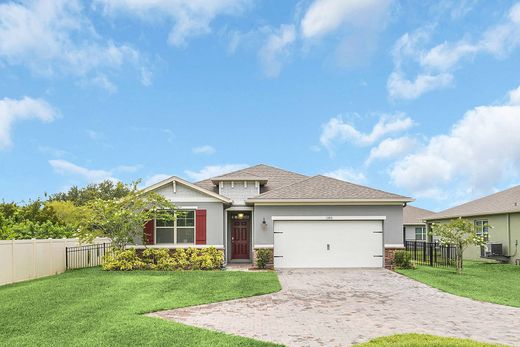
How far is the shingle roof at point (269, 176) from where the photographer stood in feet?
73.6

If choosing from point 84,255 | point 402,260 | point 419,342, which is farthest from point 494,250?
point 84,255

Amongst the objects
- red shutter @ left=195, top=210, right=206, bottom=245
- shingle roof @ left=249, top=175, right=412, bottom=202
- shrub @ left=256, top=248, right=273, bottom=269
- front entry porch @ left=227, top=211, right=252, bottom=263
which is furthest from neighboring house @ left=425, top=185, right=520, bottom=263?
red shutter @ left=195, top=210, right=206, bottom=245

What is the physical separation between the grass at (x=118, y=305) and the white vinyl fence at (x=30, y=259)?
2.37 feet

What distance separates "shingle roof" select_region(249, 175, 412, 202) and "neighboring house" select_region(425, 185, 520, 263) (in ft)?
15.7

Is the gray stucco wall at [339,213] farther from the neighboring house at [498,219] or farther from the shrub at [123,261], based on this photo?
the shrub at [123,261]

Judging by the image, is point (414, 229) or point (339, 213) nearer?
point (339, 213)

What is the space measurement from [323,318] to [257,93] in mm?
15508

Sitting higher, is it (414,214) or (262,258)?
Result: (414,214)

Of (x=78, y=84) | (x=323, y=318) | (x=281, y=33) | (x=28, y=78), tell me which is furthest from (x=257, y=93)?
(x=323, y=318)

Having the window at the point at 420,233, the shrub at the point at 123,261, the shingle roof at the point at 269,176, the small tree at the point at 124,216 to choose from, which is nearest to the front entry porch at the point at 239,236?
the shingle roof at the point at 269,176

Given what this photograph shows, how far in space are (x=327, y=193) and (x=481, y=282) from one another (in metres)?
6.65

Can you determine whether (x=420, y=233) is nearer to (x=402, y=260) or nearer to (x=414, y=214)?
(x=414, y=214)

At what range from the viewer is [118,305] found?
9.98m

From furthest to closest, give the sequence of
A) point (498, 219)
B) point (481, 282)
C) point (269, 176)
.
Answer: point (269, 176)
point (498, 219)
point (481, 282)
